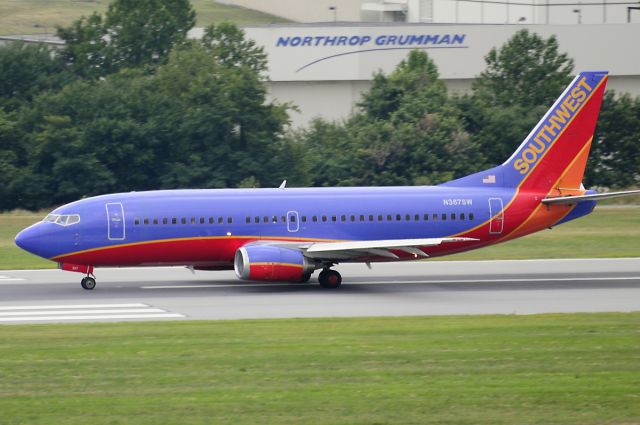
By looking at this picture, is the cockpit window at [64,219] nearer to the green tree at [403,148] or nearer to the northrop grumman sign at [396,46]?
the green tree at [403,148]

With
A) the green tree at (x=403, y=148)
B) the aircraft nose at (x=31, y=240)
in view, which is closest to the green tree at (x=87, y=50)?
the green tree at (x=403, y=148)

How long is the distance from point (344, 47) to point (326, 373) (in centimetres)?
6699

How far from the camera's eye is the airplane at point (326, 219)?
32250 millimetres

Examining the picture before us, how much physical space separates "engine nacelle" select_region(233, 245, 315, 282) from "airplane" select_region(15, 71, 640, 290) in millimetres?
31

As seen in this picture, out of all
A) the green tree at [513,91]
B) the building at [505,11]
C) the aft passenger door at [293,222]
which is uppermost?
the building at [505,11]

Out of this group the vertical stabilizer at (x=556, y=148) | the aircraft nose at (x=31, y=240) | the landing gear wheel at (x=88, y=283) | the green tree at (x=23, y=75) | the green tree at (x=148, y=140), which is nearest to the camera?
the aircraft nose at (x=31, y=240)

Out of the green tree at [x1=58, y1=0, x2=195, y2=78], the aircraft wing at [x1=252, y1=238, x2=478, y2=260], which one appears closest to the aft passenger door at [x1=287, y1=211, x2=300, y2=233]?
the aircraft wing at [x1=252, y1=238, x2=478, y2=260]

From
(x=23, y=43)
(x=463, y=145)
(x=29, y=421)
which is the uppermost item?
(x=23, y=43)

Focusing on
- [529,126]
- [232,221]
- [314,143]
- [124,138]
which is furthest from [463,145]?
[232,221]

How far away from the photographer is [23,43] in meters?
79.1

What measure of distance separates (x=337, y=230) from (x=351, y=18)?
9206 centimetres

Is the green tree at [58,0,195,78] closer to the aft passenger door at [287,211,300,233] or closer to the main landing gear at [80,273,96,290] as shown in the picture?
the main landing gear at [80,273,96,290]

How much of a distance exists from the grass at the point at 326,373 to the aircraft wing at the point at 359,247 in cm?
706

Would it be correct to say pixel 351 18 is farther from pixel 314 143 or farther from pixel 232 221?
pixel 232 221
